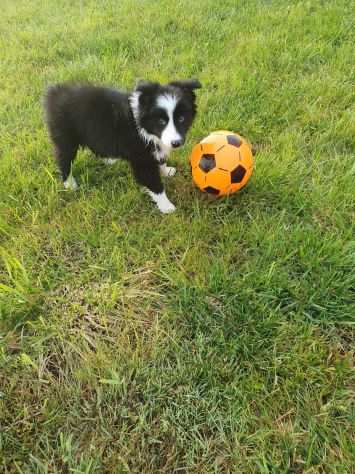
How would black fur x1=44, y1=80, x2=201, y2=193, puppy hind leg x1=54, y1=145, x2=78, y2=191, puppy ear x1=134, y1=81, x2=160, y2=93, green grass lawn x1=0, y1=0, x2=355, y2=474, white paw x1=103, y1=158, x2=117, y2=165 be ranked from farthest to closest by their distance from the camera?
white paw x1=103, y1=158, x2=117, y2=165, puppy hind leg x1=54, y1=145, x2=78, y2=191, black fur x1=44, y1=80, x2=201, y2=193, puppy ear x1=134, y1=81, x2=160, y2=93, green grass lawn x1=0, y1=0, x2=355, y2=474

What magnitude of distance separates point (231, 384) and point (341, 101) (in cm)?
251

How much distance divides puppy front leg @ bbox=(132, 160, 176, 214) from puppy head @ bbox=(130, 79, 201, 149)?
0.59 ft

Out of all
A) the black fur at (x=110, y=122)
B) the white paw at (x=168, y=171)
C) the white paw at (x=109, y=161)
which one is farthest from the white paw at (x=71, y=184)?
the white paw at (x=168, y=171)

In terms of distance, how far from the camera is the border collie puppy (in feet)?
7.20

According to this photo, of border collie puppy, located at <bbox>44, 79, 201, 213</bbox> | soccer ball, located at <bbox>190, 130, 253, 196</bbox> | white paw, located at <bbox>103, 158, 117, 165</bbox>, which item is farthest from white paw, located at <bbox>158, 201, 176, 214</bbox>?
white paw, located at <bbox>103, 158, 117, 165</bbox>

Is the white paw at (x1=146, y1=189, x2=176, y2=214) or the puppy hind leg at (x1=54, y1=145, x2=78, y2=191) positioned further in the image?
the puppy hind leg at (x1=54, y1=145, x2=78, y2=191)

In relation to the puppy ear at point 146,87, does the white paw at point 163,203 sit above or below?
below

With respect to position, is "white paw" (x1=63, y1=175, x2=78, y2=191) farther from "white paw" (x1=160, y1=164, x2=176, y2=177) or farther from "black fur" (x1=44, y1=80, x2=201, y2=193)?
"white paw" (x1=160, y1=164, x2=176, y2=177)

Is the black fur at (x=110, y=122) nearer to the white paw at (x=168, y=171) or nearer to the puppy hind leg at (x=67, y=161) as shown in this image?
the puppy hind leg at (x=67, y=161)

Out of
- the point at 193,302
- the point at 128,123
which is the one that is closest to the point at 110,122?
the point at 128,123

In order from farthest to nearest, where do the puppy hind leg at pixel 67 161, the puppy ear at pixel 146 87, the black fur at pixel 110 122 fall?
the puppy hind leg at pixel 67 161 → the black fur at pixel 110 122 → the puppy ear at pixel 146 87

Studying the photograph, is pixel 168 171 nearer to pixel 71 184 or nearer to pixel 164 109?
pixel 164 109

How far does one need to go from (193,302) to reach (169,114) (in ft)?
3.67

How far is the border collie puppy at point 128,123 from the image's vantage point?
2.20 meters
